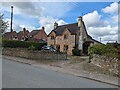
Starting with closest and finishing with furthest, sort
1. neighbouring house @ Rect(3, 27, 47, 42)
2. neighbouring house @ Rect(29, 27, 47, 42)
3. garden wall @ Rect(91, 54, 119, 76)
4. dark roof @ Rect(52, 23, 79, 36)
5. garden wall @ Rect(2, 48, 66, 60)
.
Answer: garden wall @ Rect(91, 54, 119, 76)
garden wall @ Rect(2, 48, 66, 60)
dark roof @ Rect(52, 23, 79, 36)
neighbouring house @ Rect(3, 27, 47, 42)
neighbouring house @ Rect(29, 27, 47, 42)

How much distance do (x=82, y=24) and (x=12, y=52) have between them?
Result: 23772mm

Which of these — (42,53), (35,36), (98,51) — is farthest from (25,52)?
(35,36)

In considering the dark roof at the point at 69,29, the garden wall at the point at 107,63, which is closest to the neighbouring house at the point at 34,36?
the dark roof at the point at 69,29

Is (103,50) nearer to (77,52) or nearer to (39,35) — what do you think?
(77,52)

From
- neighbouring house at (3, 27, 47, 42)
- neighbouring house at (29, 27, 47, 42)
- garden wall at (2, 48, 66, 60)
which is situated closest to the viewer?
garden wall at (2, 48, 66, 60)

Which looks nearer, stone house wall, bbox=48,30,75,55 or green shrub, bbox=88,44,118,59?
green shrub, bbox=88,44,118,59

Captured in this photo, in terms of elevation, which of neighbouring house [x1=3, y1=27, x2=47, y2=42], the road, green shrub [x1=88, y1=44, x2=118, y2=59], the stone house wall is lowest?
the road

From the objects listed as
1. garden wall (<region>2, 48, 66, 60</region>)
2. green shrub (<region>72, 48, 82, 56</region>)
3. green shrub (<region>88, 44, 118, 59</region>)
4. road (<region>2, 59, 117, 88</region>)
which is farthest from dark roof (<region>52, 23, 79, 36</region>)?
road (<region>2, 59, 117, 88</region>)

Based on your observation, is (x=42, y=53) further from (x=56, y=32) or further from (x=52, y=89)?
(x=56, y=32)

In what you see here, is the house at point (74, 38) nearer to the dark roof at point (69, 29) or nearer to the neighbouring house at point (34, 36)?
the dark roof at point (69, 29)

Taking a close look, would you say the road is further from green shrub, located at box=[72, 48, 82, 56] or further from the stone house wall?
the stone house wall

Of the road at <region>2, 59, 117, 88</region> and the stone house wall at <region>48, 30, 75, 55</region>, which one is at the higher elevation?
the stone house wall at <region>48, 30, 75, 55</region>

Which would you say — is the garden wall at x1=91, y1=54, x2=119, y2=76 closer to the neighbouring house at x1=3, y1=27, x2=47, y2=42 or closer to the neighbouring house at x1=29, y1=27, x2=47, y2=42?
the neighbouring house at x1=3, y1=27, x2=47, y2=42

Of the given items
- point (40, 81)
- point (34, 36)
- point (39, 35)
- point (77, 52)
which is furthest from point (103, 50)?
point (39, 35)
